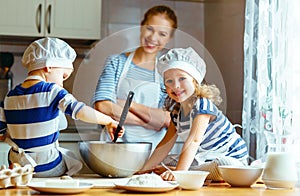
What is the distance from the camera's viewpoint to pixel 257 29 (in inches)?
80.0

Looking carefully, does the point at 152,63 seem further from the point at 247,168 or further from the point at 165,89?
the point at 247,168

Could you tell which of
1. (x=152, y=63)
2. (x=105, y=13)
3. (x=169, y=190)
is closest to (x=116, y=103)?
(x=152, y=63)

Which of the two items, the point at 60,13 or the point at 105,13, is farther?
the point at 105,13

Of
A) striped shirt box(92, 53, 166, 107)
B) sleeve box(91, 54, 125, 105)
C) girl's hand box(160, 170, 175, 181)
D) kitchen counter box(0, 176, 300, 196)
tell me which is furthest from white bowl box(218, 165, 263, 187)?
sleeve box(91, 54, 125, 105)

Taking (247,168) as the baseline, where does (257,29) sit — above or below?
above

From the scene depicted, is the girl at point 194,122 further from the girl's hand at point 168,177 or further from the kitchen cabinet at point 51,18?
the kitchen cabinet at point 51,18

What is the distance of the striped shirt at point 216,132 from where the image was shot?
1410 mm

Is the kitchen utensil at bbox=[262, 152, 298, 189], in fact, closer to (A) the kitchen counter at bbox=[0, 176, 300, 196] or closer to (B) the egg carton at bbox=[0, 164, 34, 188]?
(A) the kitchen counter at bbox=[0, 176, 300, 196]

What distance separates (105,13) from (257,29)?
106cm

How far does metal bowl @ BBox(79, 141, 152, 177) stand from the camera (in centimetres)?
130

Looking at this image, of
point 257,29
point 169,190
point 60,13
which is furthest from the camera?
point 60,13

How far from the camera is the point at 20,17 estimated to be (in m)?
2.52

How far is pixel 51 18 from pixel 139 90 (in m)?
1.20

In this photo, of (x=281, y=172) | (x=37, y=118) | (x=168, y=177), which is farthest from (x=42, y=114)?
(x=281, y=172)
